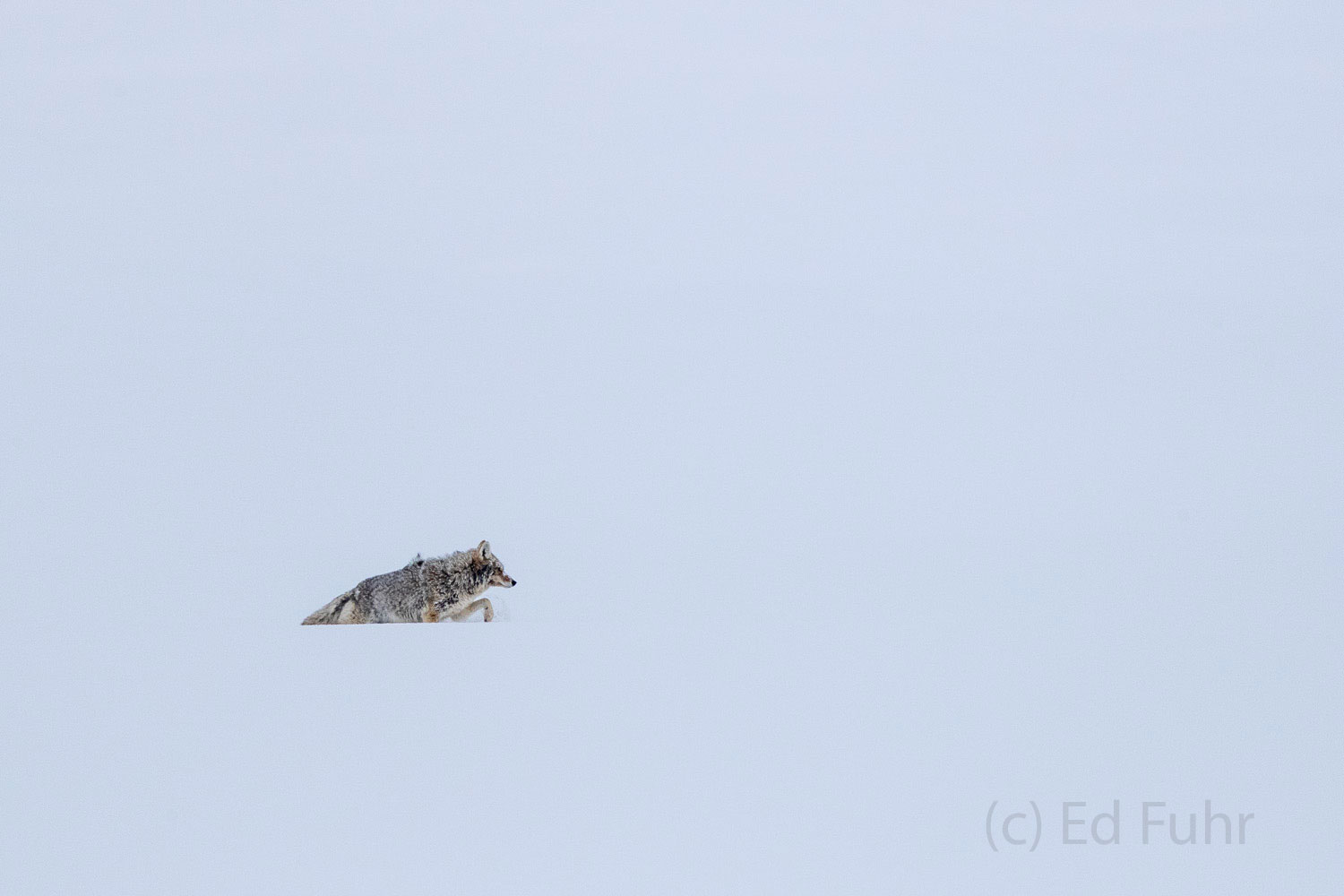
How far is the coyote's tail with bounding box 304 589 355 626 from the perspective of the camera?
23.4 m

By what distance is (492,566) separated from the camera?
931 inches

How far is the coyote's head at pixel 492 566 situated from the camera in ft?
77.2

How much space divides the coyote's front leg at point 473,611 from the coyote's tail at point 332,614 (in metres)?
1.06

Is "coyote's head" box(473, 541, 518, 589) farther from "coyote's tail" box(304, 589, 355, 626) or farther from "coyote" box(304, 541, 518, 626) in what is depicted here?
"coyote's tail" box(304, 589, 355, 626)

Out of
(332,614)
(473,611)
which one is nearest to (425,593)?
(473,611)

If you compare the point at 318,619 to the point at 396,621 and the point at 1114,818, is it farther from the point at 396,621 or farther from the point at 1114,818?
the point at 1114,818

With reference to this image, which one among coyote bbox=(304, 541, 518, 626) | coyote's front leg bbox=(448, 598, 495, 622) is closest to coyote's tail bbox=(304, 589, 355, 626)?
coyote bbox=(304, 541, 518, 626)

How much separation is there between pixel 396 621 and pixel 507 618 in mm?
1198

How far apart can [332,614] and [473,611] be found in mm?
1463

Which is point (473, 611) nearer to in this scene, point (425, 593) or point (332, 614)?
point (425, 593)

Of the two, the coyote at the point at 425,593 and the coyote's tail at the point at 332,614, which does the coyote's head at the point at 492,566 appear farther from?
the coyote's tail at the point at 332,614

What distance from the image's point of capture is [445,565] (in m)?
23.5

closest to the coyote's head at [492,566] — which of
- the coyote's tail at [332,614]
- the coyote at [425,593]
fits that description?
the coyote at [425,593]

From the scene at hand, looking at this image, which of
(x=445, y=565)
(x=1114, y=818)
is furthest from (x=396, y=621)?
(x=1114, y=818)
